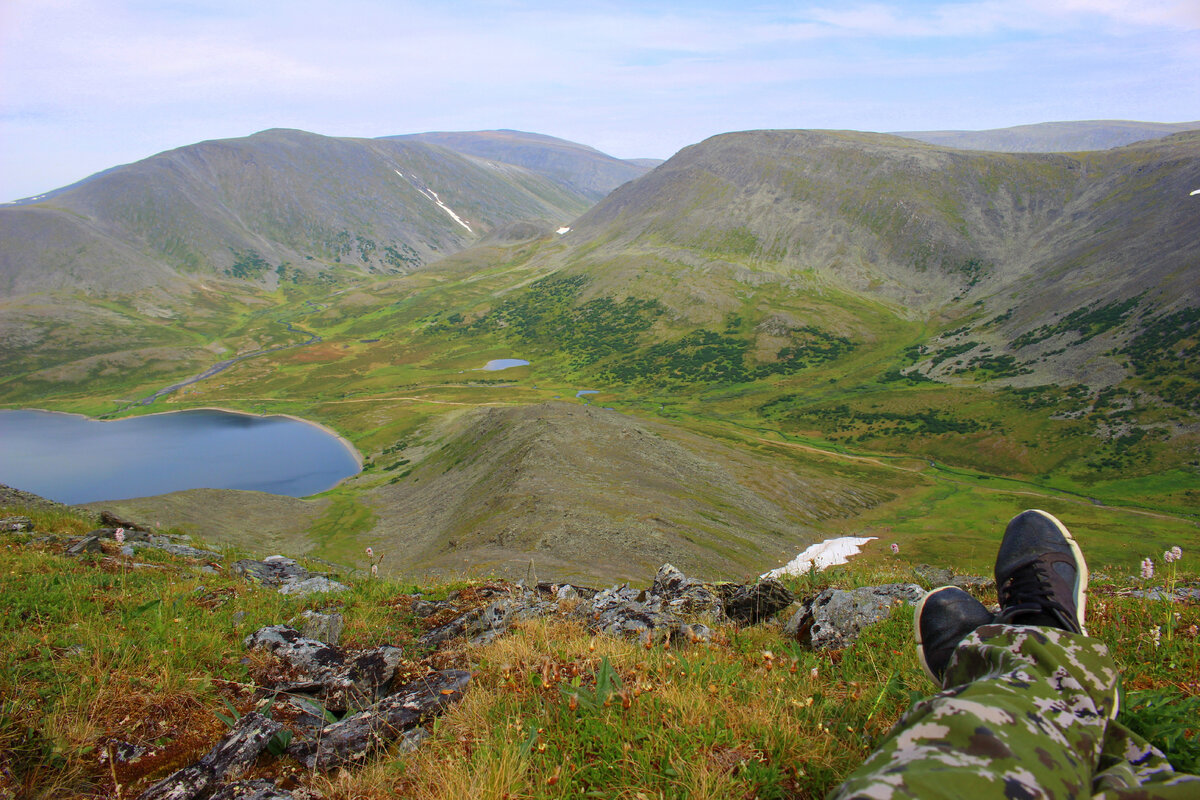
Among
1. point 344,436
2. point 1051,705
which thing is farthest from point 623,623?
point 344,436

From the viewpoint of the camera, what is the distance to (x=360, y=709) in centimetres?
559

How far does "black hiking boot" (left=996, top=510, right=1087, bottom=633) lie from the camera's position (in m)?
4.68

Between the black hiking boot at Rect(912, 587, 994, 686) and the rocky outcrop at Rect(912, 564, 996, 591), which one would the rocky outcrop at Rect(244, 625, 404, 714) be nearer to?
the black hiking boot at Rect(912, 587, 994, 686)

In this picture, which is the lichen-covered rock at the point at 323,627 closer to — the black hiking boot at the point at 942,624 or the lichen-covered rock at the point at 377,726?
the lichen-covered rock at the point at 377,726

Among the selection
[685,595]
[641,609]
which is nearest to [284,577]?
[641,609]

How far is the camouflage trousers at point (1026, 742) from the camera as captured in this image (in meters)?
2.51

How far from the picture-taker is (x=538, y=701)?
15.2 feet

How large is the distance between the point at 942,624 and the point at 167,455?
11465 centimetres

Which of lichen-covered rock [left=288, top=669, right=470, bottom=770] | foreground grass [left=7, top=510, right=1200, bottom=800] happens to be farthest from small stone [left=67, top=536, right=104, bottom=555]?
lichen-covered rock [left=288, top=669, right=470, bottom=770]

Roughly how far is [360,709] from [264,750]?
3.44 ft

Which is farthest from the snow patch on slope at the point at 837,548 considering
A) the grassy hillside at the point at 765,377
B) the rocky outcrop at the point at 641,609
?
the rocky outcrop at the point at 641,609

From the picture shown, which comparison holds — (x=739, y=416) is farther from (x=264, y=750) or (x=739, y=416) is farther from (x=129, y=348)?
(x=129, y=348)

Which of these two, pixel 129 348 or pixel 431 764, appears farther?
pixel 129 348

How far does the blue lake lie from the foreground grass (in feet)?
247
